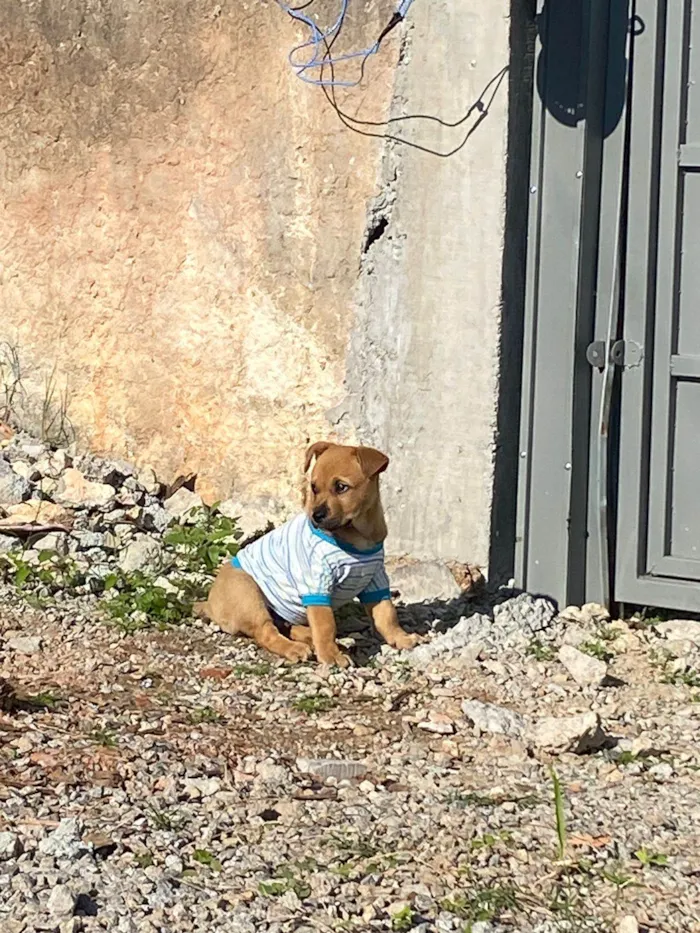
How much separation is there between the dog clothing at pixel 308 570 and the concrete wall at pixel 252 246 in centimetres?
69

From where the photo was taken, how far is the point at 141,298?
6.80 metres

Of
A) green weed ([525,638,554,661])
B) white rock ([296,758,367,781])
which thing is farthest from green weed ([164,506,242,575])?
white rock ([296,758,367,781])

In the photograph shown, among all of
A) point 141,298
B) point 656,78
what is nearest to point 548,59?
point 656,78

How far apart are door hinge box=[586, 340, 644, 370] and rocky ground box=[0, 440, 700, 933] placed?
99 cm

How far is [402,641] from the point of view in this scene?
5523 millimetres

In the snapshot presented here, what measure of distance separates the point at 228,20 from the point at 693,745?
364 centimetres

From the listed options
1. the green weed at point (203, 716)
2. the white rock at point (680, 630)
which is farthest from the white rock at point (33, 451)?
the white rock at point (680, 630)

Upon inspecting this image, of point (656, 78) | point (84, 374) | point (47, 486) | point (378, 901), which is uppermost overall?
point (656, 78)

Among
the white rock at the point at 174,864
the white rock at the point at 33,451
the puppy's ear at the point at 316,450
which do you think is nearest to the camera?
the white rock at the point at 174,864

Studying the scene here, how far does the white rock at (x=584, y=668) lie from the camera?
5207 mm

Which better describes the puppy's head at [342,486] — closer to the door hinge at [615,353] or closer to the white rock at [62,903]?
the door hinge at [615,353]

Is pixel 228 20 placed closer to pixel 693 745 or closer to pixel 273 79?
pixel 273 79

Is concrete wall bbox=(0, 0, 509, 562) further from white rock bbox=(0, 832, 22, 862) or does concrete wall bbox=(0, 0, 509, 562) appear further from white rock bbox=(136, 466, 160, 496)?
white rock bbox=(0, 832, 22, 862)

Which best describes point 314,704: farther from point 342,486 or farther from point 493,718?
point 342,486
